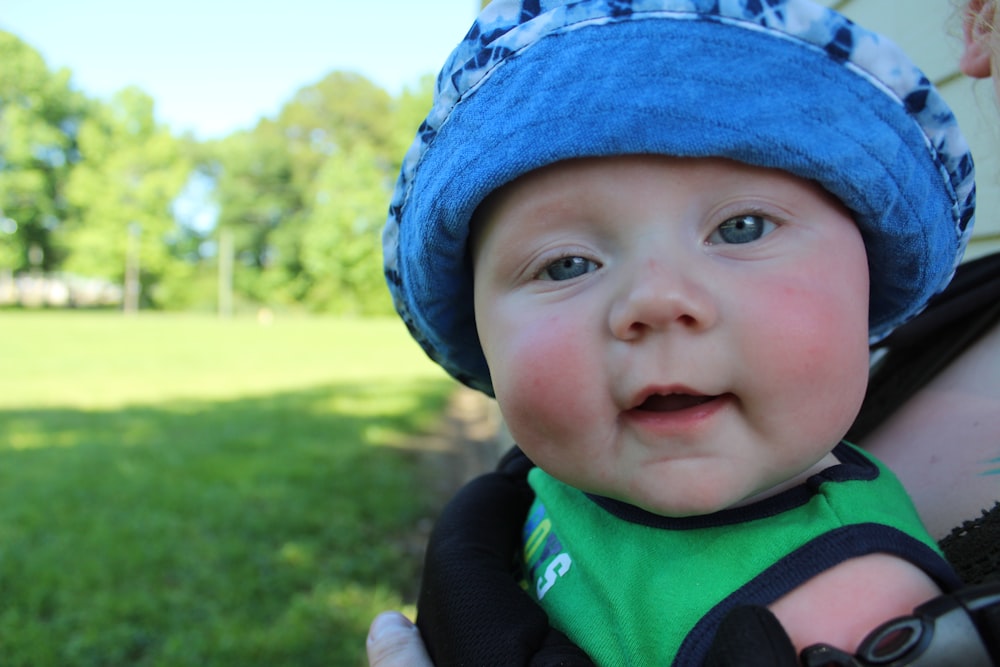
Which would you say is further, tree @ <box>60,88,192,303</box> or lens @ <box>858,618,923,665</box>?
tree @ <box>60,88,192,303</box>

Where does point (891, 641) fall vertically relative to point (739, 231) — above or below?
below

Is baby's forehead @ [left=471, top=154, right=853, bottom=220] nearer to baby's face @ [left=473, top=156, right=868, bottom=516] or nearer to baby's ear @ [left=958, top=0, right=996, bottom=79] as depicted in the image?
baby's face @ [left=473, top=156, right=868, bottom=516]

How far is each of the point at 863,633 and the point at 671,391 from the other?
0.99ft

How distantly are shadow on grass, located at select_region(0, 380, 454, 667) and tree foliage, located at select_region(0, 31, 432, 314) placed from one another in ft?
115

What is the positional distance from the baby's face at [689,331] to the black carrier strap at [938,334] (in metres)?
0.54

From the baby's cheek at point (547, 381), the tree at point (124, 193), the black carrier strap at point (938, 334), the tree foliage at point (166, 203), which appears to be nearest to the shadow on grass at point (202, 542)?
the black carrier strap at point (938, 334)

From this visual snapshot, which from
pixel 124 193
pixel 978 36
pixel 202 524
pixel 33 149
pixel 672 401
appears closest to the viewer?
pixel 672 401

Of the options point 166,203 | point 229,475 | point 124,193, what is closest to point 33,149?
point 124,193

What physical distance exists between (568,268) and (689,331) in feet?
0.56

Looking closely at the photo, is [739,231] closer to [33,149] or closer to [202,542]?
[202,542]

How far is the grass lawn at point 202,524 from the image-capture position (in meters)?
3.69

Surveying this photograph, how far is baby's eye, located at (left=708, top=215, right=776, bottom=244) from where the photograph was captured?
0.89 meters

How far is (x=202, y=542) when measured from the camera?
4867mm

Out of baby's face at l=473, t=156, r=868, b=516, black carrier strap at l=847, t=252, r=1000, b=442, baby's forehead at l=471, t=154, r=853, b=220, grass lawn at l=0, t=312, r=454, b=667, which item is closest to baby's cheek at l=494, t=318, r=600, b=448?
baby's face at l=473, t=156, r=868, b=516
